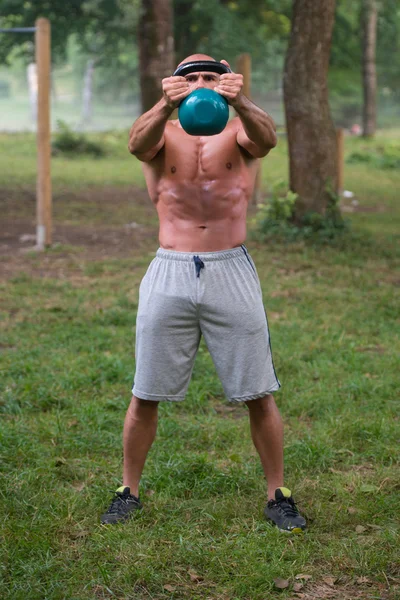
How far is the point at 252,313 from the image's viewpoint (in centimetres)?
376

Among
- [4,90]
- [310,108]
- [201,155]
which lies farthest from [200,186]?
[4,90]

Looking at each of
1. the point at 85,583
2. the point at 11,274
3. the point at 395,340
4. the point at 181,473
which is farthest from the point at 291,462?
the point at 11,274

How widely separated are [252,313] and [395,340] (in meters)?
3.33

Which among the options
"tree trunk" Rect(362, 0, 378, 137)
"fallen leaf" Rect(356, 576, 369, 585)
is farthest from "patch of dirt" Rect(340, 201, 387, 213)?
"tree trunk" Rect(362, 0, 378, 137)

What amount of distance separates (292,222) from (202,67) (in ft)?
26.6

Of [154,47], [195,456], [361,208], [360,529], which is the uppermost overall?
[154,47]

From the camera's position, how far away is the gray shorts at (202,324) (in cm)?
374

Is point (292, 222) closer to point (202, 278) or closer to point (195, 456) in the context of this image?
point (195, 456)

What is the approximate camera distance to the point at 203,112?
133 inches

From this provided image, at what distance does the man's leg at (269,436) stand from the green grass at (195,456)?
0.62ft

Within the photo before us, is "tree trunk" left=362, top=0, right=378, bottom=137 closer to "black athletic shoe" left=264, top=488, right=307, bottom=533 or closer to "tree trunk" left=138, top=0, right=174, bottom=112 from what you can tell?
"tree trunk" left=138, top=0, right=174, bottom=112

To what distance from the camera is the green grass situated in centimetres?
344

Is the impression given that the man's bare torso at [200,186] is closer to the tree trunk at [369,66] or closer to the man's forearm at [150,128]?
the man's forearm at [150,128]

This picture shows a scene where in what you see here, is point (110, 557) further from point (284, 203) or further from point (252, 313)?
point (284, 203)
